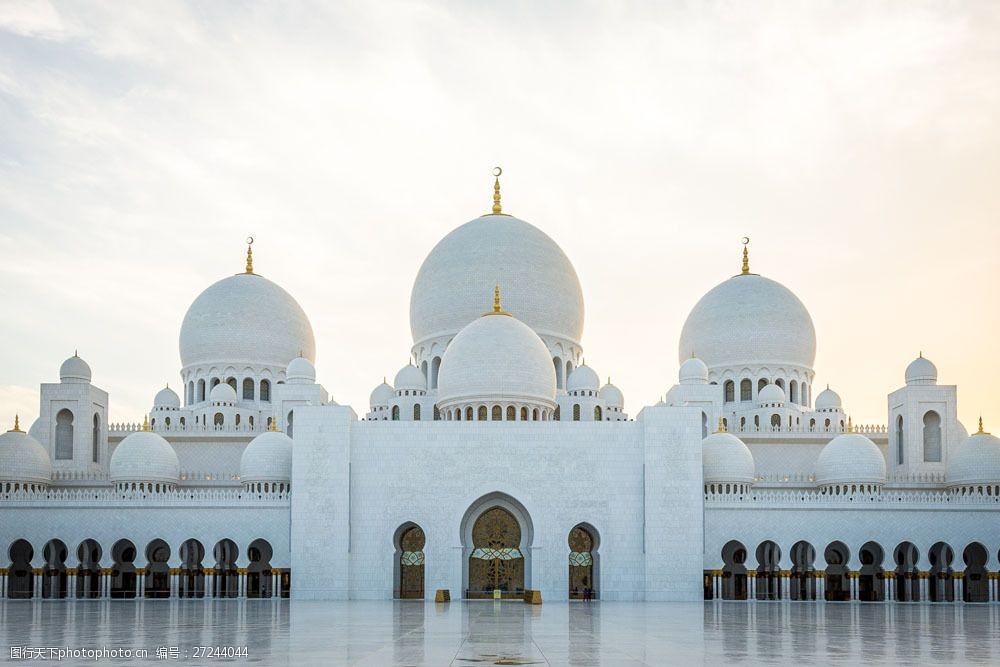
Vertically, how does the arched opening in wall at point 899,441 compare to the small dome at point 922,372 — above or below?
below

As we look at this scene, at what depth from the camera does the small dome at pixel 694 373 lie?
117 ft

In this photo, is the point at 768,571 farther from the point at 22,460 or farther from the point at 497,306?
the point at 22,460

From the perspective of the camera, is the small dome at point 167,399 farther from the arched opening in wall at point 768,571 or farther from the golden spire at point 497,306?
the arched opening in wall at point 768,571

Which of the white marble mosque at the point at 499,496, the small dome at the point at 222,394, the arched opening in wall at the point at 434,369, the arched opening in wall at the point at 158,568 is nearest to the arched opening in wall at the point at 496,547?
the white marble mosque at the point at 499,496

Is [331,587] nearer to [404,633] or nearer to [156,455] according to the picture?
[156,455]

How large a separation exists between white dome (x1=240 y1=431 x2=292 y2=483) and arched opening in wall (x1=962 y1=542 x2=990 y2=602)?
1757 cm

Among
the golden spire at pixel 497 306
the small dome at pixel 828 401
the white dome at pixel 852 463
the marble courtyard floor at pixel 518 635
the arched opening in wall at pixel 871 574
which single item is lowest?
the arched opening in wall at pixel 871 574

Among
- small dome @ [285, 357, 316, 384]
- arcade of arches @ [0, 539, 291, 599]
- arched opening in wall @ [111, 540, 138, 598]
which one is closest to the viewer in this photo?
arcade of arches @ [0, 539, 291, 599]

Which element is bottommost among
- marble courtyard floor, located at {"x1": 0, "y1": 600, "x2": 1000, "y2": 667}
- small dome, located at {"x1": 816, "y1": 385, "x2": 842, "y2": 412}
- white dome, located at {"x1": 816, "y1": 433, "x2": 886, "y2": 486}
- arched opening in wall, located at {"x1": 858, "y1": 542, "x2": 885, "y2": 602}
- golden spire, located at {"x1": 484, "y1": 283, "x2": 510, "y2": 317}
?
arched opening in wall, located at {"x1": 858, "y1": 542, "x2": 885, "y2": 602}

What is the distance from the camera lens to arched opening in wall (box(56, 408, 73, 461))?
34.1 meters

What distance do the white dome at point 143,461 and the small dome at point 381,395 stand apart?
20.2 feet

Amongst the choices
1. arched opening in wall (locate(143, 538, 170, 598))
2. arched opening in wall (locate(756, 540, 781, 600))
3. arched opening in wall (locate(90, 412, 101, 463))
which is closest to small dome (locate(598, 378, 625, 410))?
arched opening in wall (locate(756, 540, 781, 600))

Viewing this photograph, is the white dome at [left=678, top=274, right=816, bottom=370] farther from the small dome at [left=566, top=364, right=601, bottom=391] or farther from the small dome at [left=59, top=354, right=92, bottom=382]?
the small dome at [left=59, top=354, right=92, bottom=382]

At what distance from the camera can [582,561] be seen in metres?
29.0
